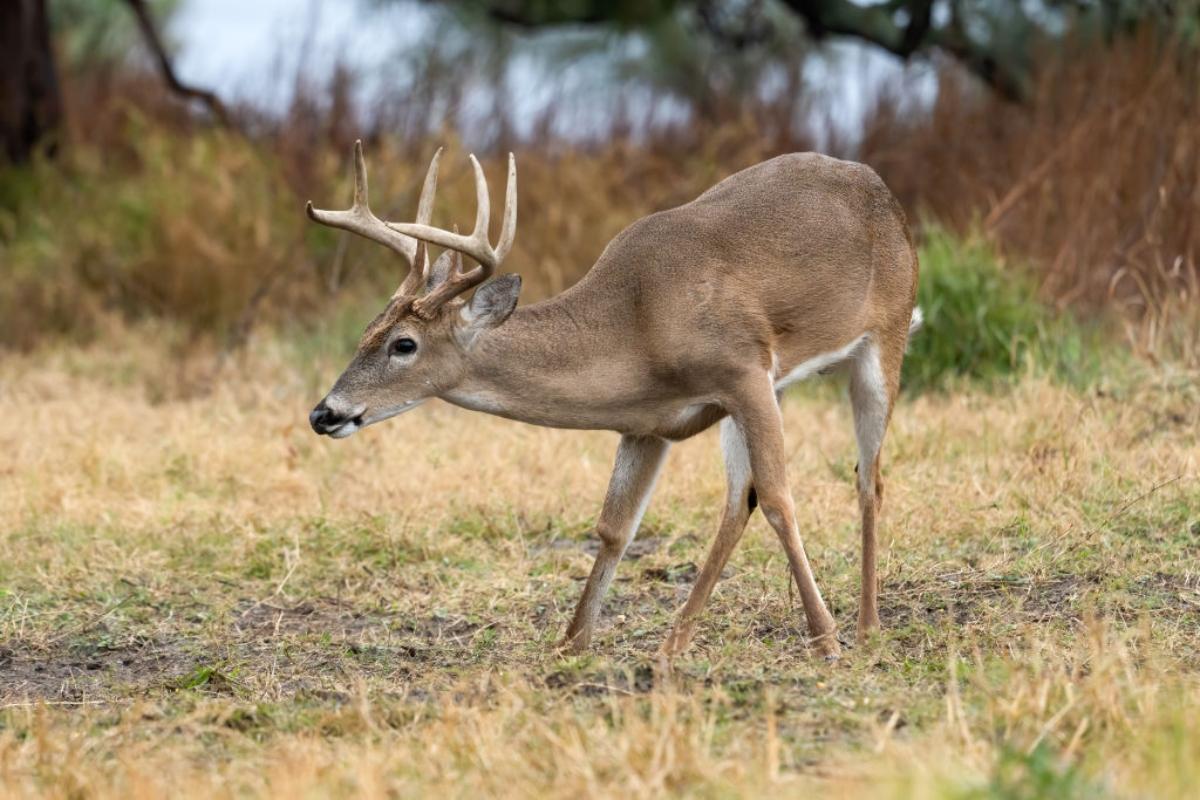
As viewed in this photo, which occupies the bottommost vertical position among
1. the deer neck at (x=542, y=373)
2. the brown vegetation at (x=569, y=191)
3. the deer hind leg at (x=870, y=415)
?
the brown vegetation at (x=569, y=191)

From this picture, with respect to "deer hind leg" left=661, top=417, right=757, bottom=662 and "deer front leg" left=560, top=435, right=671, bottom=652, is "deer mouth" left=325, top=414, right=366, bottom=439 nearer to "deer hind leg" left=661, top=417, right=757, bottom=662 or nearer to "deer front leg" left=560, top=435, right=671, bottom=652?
"deer front leg" left=560, top=435, right=671, bottom=652

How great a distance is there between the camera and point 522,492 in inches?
275

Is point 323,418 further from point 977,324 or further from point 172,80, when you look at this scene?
point 172,80

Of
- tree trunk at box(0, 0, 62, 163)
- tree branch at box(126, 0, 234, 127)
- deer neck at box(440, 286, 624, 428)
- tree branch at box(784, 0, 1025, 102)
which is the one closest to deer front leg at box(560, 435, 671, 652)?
deer neck at box(440, 286, 624, 428)

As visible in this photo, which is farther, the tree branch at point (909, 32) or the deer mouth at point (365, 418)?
the tree branch at point (909, 32)

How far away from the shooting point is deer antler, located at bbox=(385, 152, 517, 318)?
4953 millimetres

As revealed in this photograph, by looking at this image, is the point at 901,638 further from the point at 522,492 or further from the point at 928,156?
the point at 928,156

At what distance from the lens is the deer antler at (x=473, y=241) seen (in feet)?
16.3

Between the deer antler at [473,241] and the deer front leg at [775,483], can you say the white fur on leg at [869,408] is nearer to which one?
the deer front leg at [775,483]

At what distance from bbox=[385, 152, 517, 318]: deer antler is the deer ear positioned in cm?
4

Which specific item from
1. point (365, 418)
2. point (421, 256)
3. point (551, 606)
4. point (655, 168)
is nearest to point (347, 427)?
point (365, 418)

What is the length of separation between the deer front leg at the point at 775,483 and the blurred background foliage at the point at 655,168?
306 centimetres

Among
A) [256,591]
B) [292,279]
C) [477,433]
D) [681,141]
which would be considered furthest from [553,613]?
[681,141]

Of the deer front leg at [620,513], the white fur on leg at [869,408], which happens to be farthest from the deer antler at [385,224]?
the white fur on leg at [869,408]
